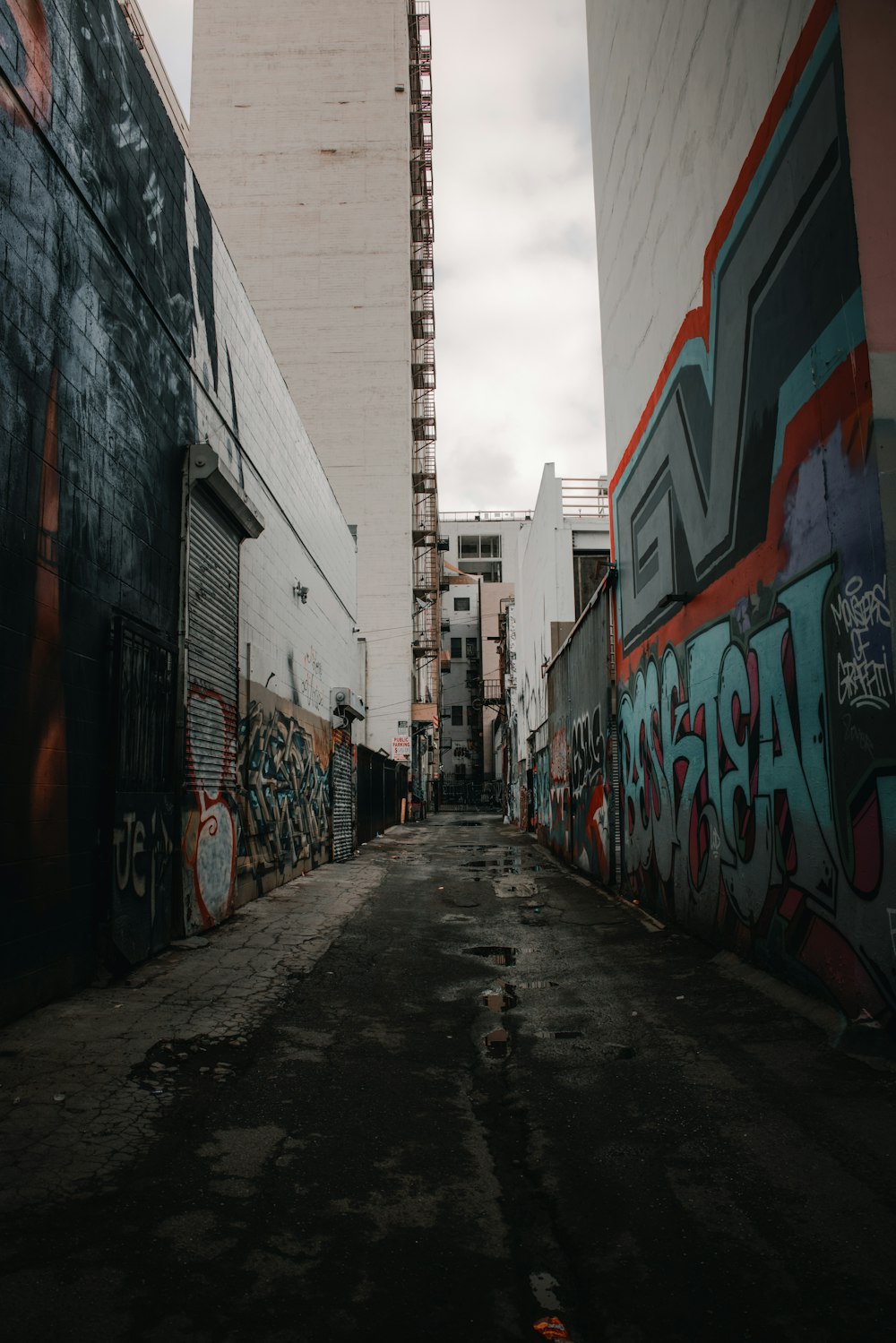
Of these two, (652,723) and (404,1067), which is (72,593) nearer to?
(404,1067)

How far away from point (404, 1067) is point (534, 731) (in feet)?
69.0

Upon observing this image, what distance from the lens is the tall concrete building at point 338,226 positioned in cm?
3344

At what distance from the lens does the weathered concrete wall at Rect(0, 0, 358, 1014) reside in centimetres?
473

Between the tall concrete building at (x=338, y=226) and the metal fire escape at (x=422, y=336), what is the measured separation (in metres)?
4.90

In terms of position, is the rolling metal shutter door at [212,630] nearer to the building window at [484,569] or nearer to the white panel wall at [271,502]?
the white panel wall at [271,502]

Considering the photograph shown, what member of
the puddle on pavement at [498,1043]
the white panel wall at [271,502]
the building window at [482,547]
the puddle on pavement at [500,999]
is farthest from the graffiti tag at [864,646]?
the building window at [482,547]

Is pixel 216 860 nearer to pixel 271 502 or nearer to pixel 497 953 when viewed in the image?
pixel 497 953

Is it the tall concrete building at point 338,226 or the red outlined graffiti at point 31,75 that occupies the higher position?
the tall concrete building at point 338,226

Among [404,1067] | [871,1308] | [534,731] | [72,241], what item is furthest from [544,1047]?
[534,731]

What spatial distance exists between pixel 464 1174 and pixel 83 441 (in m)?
4.91

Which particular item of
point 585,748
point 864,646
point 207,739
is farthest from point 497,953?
point 585,748

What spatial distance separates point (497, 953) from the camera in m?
6.96

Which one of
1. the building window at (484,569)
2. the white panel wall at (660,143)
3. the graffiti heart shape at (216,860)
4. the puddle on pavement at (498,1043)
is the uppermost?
the building window at (484,569)

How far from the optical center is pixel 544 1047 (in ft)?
14.7
